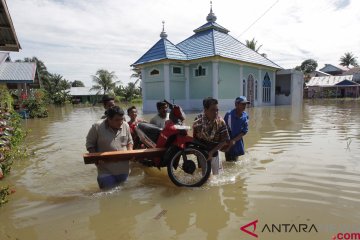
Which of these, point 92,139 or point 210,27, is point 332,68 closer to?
point 210,27

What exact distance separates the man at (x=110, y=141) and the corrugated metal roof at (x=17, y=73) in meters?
18.6

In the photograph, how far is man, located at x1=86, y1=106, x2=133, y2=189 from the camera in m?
3.99

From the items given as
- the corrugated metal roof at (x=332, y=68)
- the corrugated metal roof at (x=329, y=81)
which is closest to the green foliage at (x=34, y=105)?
the corrugated metal roof at (x=329, y=81)

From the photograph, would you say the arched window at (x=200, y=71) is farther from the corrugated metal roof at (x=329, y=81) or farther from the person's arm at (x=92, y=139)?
the corrugated metal roof at (x=329, y=81)

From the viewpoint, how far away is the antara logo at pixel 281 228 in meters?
3.06

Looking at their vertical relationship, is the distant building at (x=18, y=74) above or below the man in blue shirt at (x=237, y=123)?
above

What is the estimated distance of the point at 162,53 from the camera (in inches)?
810

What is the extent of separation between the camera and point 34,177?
219 inches

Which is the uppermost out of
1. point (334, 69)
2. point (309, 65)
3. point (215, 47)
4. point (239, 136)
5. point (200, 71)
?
point (309, 65)

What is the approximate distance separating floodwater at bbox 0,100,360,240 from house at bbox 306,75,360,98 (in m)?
47.1

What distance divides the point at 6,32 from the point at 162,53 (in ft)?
44.6

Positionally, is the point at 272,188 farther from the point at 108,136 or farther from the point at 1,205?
the point at 1,205

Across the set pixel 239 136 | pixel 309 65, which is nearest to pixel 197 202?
pixel 239 136

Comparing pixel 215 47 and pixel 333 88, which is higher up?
pixel 215 47
